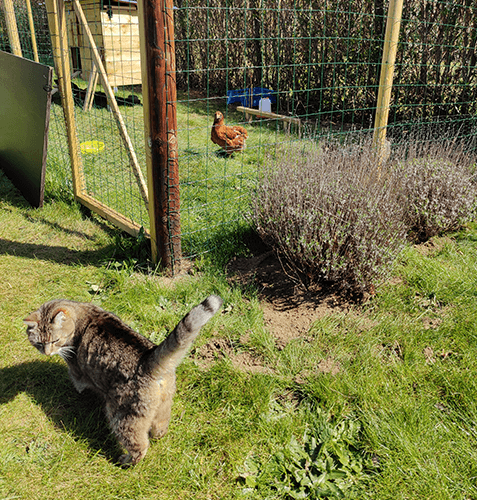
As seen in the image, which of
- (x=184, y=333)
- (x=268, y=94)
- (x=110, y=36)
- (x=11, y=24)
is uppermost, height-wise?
(x=110, y=36)

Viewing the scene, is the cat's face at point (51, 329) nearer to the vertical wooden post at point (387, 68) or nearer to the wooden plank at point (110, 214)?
the wooden plank at point (110, 214)

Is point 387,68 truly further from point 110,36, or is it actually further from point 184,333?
point 110,36

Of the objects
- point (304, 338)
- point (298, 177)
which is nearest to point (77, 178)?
point (298, 177)

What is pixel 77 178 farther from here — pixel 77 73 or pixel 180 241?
pixel 77 73

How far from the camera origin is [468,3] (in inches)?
255

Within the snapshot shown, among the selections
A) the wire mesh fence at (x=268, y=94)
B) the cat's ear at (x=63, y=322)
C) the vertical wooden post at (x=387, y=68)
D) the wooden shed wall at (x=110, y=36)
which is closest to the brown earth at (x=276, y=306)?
the wire mesh fence at (x=268, y=94)

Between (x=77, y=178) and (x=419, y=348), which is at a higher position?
(x=77, y=178)

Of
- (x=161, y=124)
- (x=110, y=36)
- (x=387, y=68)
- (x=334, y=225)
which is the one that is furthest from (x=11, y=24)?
(x=334, y=225)

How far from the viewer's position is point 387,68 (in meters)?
4.57

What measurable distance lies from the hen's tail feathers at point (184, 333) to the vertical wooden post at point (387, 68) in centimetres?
307

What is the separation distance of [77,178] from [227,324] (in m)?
2.76

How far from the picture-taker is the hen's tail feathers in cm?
195

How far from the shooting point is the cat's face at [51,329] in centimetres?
236

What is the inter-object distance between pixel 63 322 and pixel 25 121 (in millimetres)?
3318
